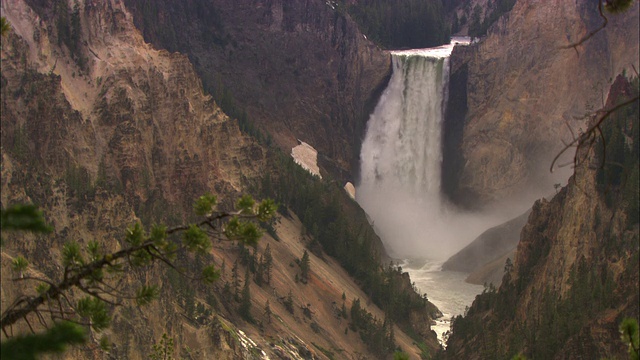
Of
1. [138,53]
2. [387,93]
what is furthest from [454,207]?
[138,53]

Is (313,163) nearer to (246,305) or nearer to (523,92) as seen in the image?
(523,92)

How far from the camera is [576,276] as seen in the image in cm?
3984

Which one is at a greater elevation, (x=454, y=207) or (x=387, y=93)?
(x=387, y=93)

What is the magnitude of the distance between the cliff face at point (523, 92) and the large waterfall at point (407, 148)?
172 centimetres

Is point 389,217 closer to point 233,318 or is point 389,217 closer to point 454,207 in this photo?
point 454,207

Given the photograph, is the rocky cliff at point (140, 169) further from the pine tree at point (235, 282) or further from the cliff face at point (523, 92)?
the cliff face at point (523, 92)

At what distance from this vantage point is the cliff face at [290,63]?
8775cm

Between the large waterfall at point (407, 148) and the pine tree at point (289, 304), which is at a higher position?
the large waterfall at point (407, 148)

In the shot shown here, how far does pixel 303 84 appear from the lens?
94.9 meters

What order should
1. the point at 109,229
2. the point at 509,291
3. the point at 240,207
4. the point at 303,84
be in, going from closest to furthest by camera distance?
the point at 240,207 < the point at 109,229 < the point at 509,291 < the point at 303,84

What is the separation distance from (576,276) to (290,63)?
59115mm

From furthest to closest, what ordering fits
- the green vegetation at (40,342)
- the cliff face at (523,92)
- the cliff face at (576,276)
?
the cliff face at (523,92)
the cliff face at (576,276)
the green vegetation at (40,342)

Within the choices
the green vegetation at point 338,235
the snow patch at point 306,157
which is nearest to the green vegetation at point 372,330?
the green vegetation at point 338,235

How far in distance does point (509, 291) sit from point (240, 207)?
38759 millimetres
